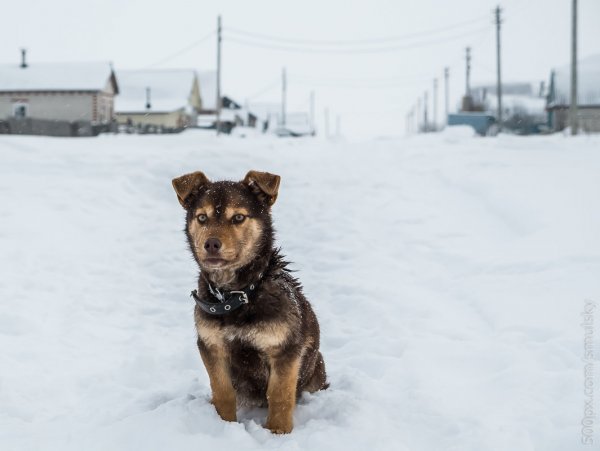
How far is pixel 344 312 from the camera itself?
7.58 meters

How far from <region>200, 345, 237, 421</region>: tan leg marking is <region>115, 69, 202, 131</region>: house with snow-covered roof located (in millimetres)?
57563

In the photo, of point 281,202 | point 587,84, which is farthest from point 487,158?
point 587,84

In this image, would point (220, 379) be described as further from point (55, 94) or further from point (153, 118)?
point (153, 118)

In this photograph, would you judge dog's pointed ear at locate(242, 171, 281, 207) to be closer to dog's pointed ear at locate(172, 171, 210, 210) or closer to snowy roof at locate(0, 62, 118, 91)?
dog's pointed ear at locate(172, 171, 210, 210)

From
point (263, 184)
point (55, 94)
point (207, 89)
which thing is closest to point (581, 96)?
point (207, 89)

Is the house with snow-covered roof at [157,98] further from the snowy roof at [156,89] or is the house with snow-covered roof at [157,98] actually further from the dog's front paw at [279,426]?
the dog's front paw at [279,426]

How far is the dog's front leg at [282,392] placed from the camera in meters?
4.00

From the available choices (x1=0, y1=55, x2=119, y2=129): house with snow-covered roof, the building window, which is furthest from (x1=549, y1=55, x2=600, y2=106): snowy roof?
the building window

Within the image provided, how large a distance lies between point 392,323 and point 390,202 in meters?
7.37

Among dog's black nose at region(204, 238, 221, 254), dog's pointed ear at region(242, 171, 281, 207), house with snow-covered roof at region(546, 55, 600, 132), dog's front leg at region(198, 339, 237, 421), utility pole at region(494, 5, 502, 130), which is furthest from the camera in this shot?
house with snow-covered roof at region(546, 55, 600, 132)

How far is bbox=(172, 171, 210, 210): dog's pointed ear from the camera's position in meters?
4.32

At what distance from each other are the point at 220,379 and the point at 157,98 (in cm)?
6255

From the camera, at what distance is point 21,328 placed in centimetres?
642

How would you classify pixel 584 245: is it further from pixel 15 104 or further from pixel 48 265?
pixel 15 104
